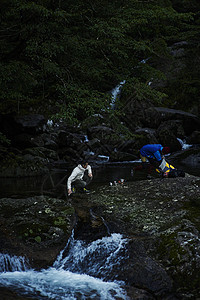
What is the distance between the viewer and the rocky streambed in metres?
5.46

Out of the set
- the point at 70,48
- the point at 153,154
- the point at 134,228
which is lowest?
the point at 134,228

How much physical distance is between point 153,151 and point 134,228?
4.53 meters

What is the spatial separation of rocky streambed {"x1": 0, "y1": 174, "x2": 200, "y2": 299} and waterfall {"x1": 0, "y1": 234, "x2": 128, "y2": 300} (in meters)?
0.16

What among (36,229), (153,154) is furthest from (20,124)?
(36,229)

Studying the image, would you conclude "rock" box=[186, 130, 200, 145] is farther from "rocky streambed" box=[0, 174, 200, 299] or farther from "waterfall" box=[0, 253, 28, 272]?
"waterfall" box=[0, 253, 28, 272]

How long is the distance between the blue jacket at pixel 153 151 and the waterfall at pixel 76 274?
4749mm

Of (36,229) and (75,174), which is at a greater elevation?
(75,174)

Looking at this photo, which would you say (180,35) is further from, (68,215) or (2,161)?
(68,215)

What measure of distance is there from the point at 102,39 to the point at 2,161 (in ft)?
29.7

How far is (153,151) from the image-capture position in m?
11.0

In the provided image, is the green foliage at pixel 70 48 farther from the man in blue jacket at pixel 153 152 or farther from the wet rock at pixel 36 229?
the wet rock at pixel 36 229

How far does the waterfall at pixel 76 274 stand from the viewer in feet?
18.0

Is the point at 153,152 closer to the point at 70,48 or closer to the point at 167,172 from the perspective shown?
the point at 167,172

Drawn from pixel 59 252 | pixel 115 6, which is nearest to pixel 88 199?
pixel 59 252
